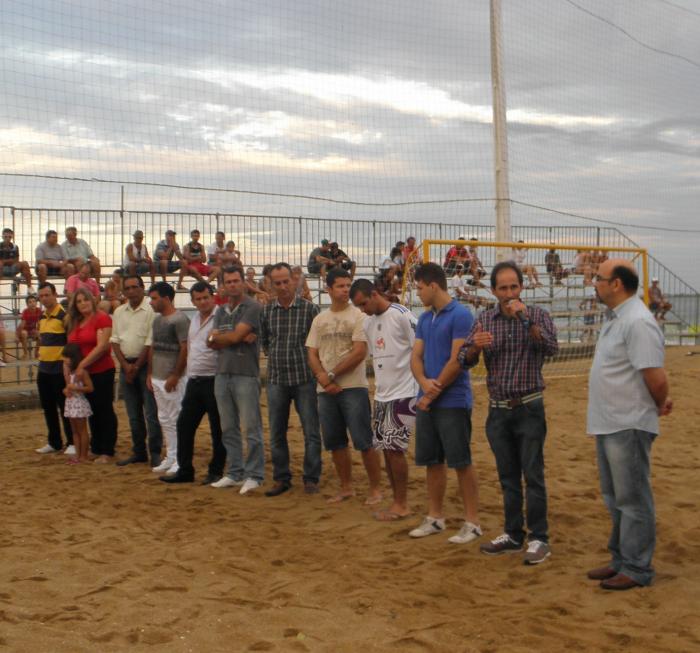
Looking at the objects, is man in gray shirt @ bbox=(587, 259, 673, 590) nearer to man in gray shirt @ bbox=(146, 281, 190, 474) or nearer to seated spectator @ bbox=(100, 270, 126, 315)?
man in gray shirt @ bbox=(146, 281, 190, 474)

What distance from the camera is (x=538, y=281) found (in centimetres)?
1552

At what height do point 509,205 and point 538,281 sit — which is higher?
point 509,205

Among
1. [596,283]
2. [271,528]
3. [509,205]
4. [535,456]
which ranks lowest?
[271,528]

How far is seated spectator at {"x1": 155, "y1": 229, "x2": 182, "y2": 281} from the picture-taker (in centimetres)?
1616

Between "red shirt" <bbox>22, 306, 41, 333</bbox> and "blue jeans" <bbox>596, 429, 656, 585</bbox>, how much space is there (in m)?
12.1

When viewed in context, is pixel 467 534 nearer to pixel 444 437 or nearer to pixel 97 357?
pixel 444 437

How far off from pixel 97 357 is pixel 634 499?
19.9 ft

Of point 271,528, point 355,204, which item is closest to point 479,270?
point 355,204

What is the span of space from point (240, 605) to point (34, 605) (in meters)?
1.16

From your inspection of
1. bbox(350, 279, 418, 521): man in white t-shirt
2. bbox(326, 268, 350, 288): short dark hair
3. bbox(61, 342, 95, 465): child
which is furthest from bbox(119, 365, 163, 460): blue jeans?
bbox(350, 279, 418, 521): man in white t-shirt

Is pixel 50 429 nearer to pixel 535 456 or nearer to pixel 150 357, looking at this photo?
pixel 150 357

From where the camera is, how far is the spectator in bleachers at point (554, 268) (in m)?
15.7

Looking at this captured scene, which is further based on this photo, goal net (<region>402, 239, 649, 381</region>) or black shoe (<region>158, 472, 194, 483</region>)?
goal net (<region>402, 239, 649, 381</region>)

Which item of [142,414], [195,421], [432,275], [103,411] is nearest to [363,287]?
[432,275]
